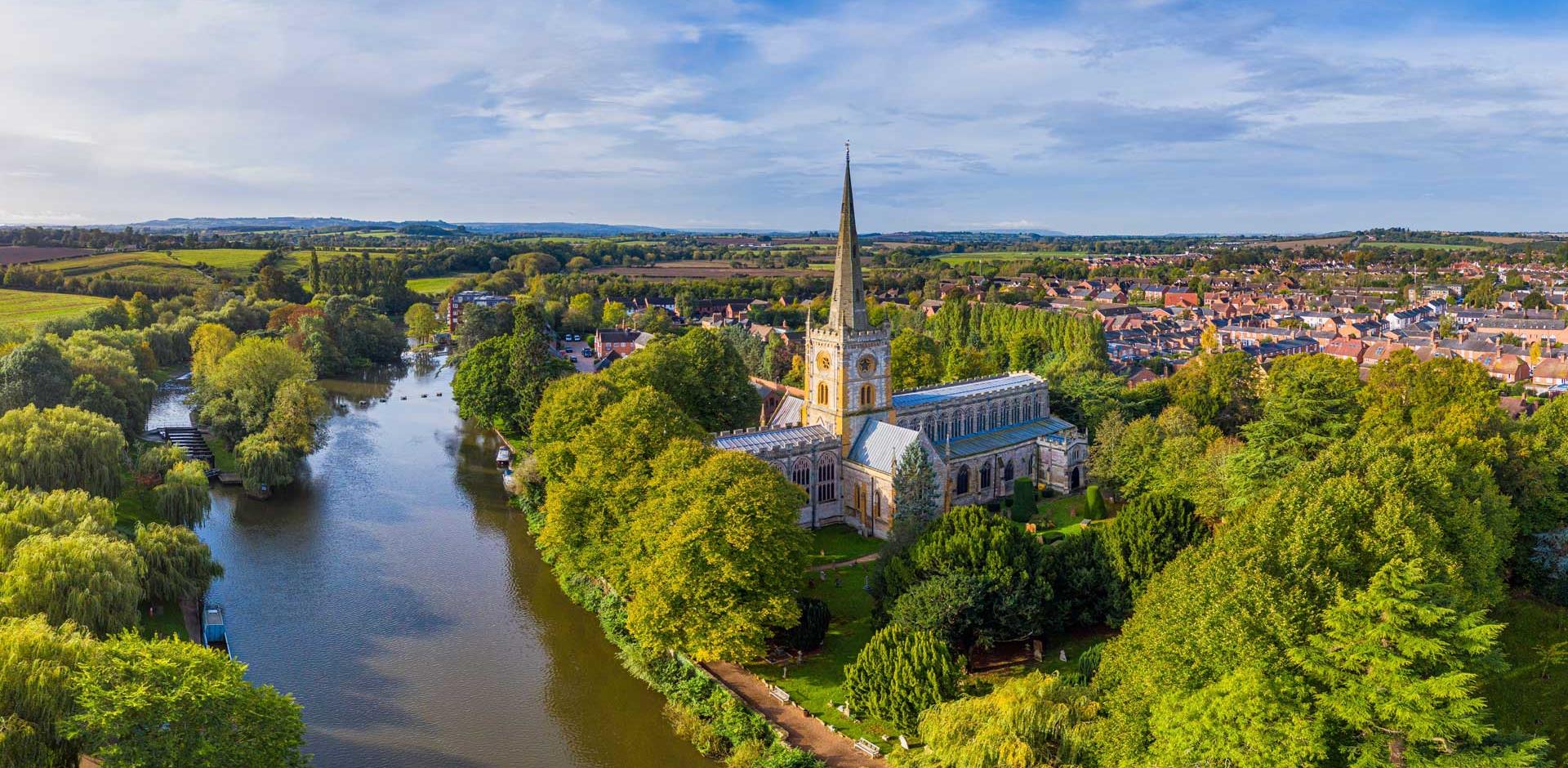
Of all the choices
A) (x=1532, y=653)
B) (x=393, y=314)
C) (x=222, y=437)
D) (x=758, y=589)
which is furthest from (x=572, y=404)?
(x=393, y=314)

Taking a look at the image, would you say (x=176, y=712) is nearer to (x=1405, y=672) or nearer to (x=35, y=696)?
(x=35, y=696)

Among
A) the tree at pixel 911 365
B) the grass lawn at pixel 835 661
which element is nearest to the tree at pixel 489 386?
the tree at pixel 911 365

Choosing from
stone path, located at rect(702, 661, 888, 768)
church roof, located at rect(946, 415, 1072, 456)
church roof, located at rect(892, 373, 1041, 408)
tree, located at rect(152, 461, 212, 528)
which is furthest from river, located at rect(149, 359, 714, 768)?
church roof, located at rect(946, 415, 1072, 456)

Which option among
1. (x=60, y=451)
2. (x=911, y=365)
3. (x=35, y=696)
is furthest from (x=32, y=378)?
(x=911, y=365)

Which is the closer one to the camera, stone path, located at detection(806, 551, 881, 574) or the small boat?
the small boat

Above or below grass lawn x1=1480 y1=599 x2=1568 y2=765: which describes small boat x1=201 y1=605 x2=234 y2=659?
below

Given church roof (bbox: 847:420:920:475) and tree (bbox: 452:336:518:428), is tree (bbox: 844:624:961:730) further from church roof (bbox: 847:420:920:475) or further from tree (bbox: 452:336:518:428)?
tree (bbox: 452:336:518:428)

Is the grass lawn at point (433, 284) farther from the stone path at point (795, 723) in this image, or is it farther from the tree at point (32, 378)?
the stone path at point (795, 723)
